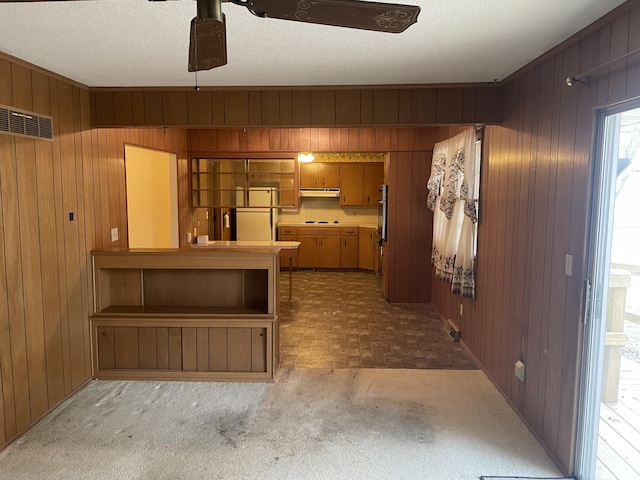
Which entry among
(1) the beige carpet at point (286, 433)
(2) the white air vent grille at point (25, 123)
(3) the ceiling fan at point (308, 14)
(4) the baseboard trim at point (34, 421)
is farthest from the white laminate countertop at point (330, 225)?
(3) the ceiling fan at point (308, 14)

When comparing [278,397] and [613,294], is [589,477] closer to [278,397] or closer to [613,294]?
[613,294]

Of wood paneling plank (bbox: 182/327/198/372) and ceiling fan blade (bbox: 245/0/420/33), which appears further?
wood paneling plank (bbox: 182/327/198/372)

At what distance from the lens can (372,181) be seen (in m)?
8.02

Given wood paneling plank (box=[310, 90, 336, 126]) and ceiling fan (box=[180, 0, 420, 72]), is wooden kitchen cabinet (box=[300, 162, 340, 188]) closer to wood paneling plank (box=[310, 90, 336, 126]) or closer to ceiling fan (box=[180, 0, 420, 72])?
wood paneling plank (box=[310, 90, 336, 126])

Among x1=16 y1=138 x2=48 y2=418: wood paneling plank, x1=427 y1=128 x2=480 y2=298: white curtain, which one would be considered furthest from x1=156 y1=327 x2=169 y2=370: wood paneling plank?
x1=427 y1=128 x2=480 y2=298: white curtain

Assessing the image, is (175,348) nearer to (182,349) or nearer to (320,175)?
(182,349)

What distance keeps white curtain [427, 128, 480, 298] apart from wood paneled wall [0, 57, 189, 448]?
2.95 meters

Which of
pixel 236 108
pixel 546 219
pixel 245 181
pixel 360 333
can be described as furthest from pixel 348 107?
pixel 245 181

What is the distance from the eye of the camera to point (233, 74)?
299 centimetres

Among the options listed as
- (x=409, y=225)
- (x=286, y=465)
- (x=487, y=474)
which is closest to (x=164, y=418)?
(x=286, y=465)

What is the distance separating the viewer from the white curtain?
3646 millimetres

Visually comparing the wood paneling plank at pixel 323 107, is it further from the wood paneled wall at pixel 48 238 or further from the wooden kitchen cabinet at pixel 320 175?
the wooden kitchen cabinet at pixel 320 175

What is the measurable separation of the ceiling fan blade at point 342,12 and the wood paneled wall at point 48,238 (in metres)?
2.00

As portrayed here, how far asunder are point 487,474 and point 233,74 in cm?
283
